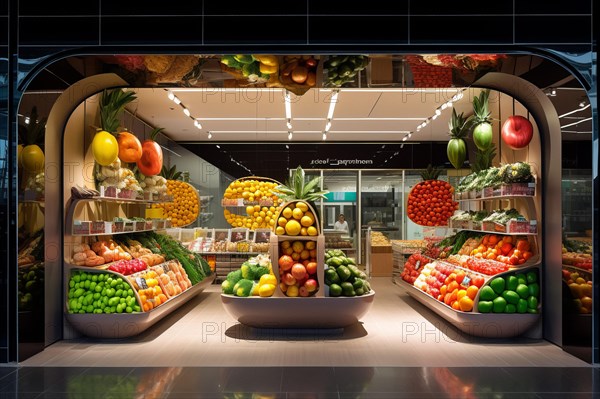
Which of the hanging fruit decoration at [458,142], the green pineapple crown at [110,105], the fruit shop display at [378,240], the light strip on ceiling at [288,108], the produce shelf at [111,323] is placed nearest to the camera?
the produce shelf at [111,323]

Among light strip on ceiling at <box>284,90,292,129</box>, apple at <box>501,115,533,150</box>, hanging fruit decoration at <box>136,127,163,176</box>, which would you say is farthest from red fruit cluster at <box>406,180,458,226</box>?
hanging fruit decoration at <box>136,127,163,176</box>

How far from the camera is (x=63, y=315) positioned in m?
6.79

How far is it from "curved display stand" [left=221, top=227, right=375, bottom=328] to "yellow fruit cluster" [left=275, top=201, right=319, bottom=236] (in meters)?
0.07

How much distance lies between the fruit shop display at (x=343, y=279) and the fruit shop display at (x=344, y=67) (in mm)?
2305

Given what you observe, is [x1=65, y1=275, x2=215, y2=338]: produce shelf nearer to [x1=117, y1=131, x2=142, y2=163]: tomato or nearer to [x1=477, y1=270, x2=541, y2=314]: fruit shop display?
[x1=117, y1=131, x2=142, y2=163]: tomato

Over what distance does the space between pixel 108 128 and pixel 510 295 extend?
5.58 metres

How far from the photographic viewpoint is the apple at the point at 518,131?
23.0 feet

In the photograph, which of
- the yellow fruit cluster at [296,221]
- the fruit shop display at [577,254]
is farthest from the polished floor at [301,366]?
the yellow fruit cluster at [296,221]

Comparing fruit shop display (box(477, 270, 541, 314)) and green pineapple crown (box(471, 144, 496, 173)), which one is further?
green pineapple crown (box(471, 144, 496, 173))

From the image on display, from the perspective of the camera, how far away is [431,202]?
10.2m

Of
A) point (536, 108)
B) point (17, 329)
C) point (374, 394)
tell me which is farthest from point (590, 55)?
point (17, 329)

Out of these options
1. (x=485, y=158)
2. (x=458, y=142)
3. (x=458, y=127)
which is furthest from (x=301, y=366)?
(x=458, y=127)

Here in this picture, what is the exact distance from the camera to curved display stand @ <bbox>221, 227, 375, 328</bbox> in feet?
22.1

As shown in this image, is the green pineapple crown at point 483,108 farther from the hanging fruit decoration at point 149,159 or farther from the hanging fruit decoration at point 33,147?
the hanging fruit decoration at point 33,147
